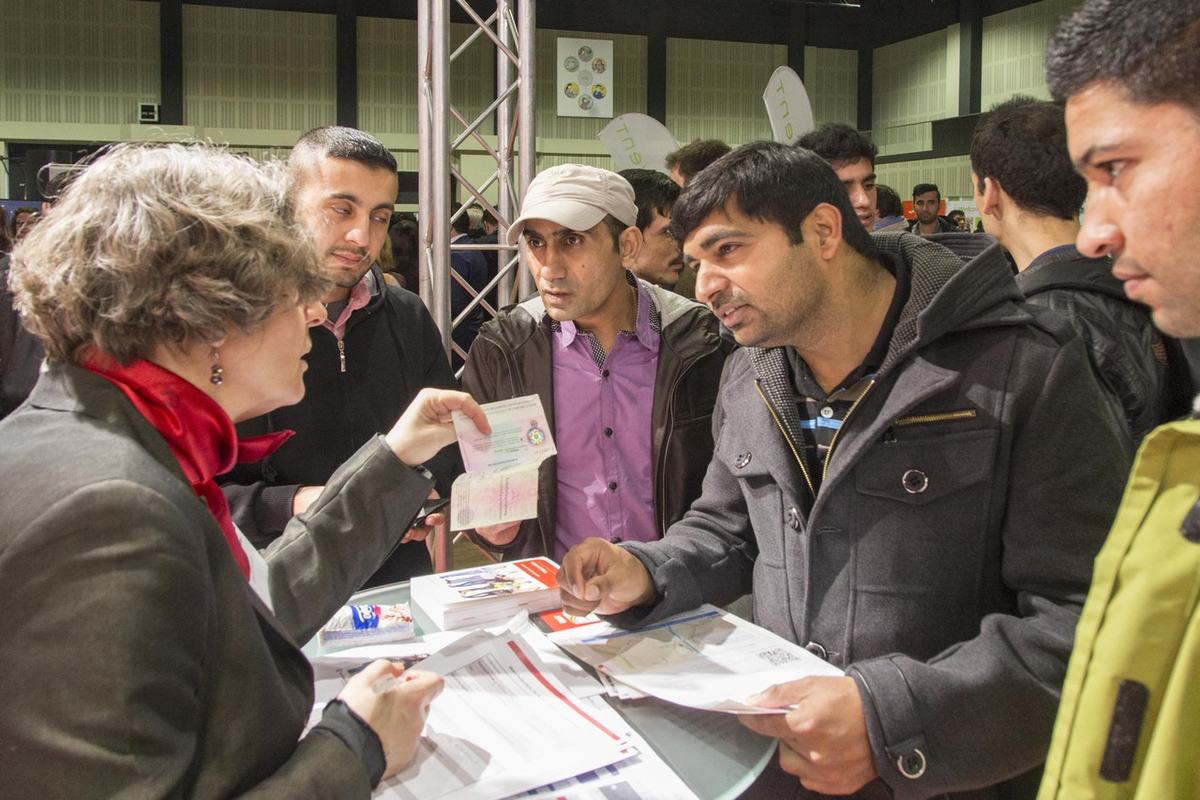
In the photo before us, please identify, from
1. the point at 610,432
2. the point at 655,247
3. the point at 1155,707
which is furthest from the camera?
the point at 655,247

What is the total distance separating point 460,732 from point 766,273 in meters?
1.00

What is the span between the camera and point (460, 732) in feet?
4.17

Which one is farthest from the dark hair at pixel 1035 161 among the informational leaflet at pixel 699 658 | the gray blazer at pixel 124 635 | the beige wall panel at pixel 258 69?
the beige wall panel at pixel 258 69

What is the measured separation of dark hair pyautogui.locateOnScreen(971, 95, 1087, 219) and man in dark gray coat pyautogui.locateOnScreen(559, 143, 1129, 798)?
34.5 inches

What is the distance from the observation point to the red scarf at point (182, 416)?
39.8 inches

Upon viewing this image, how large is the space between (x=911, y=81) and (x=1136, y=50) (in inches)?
576

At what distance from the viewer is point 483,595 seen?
175 cm

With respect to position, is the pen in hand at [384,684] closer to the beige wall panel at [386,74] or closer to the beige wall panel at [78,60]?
the beige wall panel at [386,74]

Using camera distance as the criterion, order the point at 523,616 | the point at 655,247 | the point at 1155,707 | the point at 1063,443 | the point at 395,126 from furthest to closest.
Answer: the point at 395,126, the point at 655,247, the point at 523,616, the point at 1063,443, the point at 1155,707

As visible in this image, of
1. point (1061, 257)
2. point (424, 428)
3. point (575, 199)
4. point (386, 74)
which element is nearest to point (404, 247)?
point (575, 199)

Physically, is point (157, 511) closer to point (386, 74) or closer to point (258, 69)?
point (258, 69)

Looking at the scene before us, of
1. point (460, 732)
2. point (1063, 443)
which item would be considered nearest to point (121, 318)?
point (460, 732)

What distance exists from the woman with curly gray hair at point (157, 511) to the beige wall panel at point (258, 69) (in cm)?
1209

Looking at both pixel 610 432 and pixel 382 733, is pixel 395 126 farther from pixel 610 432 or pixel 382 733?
pixel 382 733
